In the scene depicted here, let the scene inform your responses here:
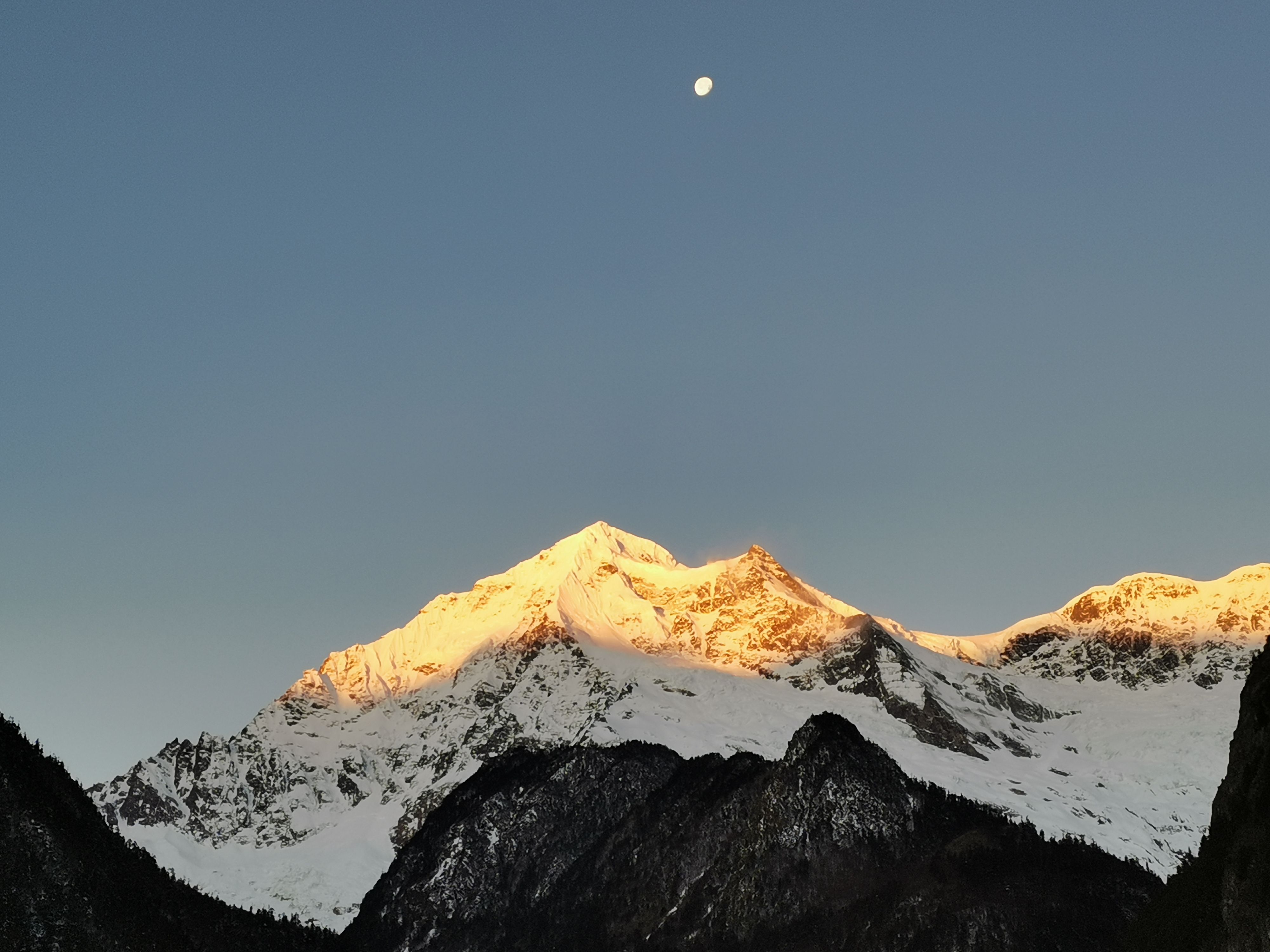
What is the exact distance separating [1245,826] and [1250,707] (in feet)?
52.2

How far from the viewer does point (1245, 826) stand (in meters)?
172

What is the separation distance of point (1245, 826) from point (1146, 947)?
2716 cm

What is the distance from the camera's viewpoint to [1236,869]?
549ft

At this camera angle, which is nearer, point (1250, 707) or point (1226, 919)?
point (1226, 919)

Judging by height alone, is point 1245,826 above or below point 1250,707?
below

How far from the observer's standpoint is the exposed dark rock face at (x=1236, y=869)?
→ 162 metres

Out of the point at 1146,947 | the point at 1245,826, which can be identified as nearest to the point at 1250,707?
the point at 1245,826

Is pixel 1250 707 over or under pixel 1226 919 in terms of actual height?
over

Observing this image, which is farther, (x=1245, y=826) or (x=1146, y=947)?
(x=1146, y=947)

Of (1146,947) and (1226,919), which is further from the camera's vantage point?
(1146,947)

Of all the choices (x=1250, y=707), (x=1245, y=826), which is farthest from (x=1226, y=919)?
(x=1250, y=707)

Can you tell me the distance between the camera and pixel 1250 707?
183m

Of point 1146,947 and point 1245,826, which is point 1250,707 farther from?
point 1146,947

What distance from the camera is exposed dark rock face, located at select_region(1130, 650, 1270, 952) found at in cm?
16212
